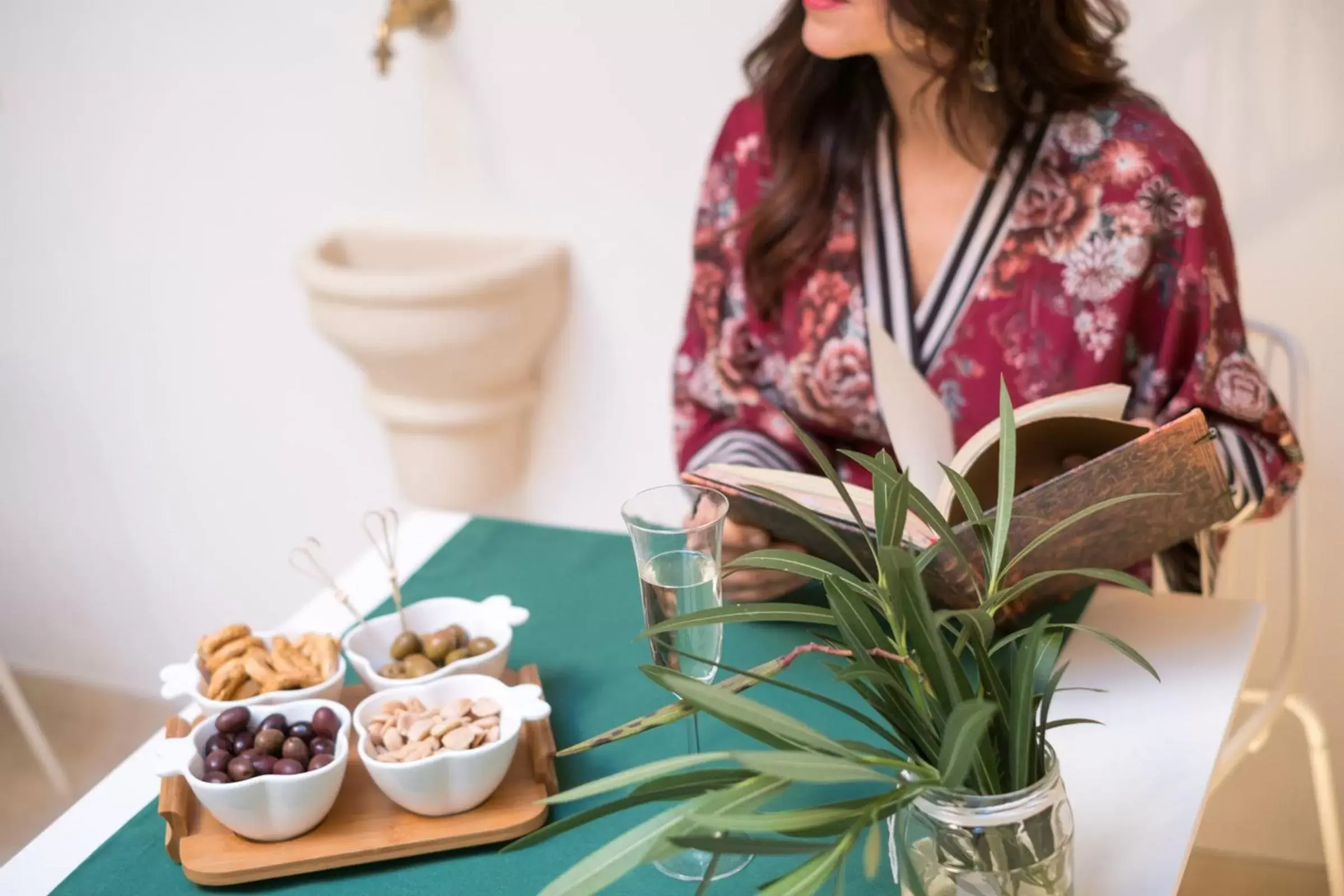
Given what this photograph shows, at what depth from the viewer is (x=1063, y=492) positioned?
92 centimetres

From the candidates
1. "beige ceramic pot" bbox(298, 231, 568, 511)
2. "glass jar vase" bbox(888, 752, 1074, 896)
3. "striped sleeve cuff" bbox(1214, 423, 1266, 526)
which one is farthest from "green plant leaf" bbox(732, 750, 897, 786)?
"beige ceramic pot" bbox(298, 231, 568, 511)

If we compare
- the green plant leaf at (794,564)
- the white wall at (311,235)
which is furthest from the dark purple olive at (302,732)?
the white wall at (311,235)

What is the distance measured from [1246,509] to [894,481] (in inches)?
28.6

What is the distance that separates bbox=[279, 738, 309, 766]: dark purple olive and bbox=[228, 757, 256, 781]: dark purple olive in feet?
0.08

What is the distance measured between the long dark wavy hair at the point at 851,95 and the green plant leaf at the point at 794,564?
743 mm

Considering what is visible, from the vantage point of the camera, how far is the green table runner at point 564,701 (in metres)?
0.89

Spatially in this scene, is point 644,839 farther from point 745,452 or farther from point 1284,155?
point 1284,155

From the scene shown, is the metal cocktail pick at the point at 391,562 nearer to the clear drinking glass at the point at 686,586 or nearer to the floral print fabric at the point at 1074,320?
the clear drinking glass at the point at 686,586

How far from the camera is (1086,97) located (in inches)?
55.0

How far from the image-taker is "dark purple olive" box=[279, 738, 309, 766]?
0.91 metres

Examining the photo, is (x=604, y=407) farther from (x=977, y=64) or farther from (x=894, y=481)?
(x=894, y=481)

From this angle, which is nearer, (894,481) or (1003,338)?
(894,481)

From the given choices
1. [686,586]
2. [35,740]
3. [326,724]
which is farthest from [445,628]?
[35,740]

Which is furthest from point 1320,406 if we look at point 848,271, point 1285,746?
point 848,271
